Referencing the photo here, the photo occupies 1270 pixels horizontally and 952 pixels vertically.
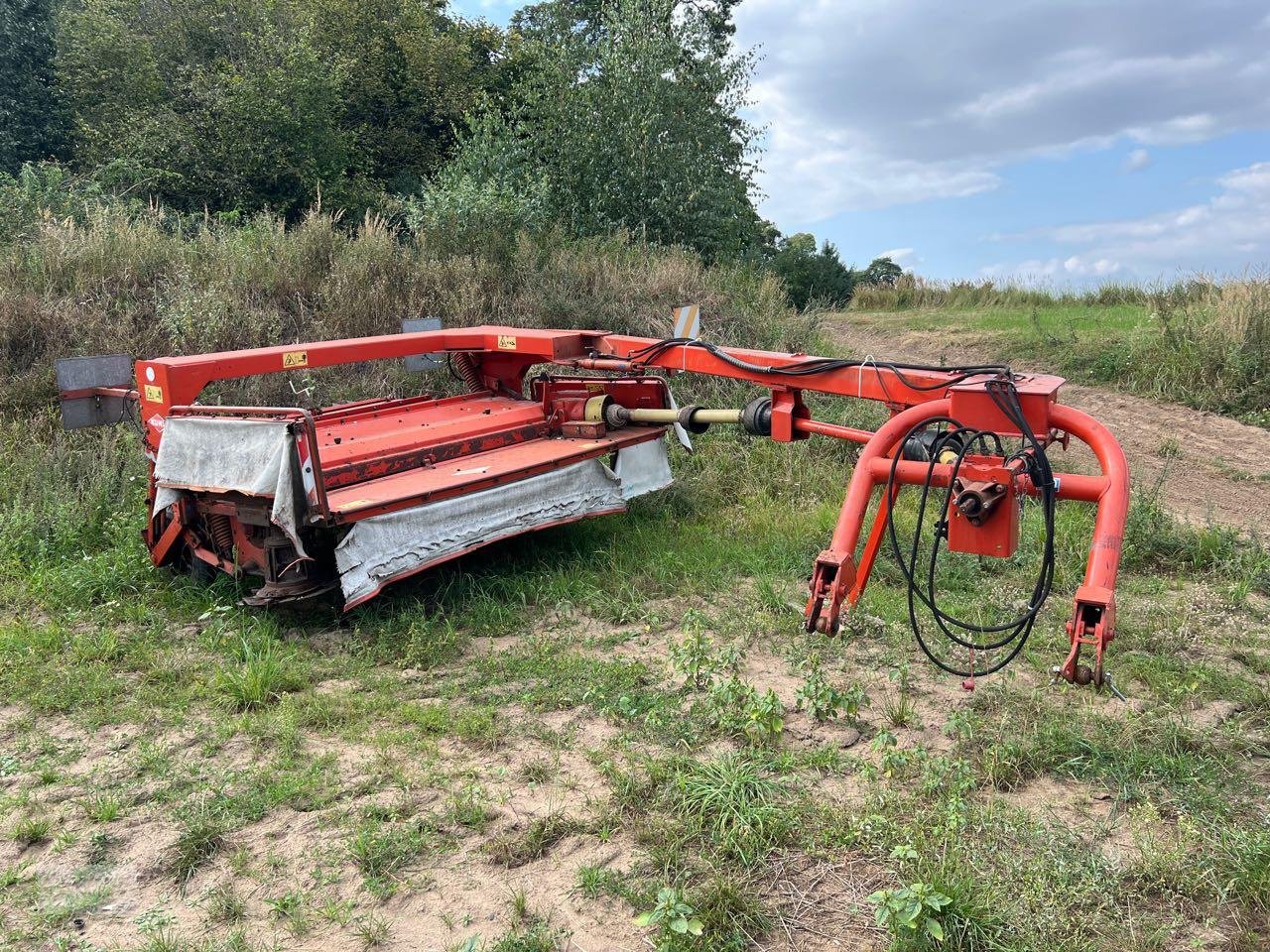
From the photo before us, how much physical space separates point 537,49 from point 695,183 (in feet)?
11.3

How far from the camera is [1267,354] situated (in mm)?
10625

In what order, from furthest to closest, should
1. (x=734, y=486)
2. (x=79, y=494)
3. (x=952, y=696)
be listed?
(x=734, y=486), (x=79, y=494), (x=952, y=696)

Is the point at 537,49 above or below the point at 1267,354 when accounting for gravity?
above

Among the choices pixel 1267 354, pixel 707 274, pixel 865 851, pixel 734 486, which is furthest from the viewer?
pixel 707 274

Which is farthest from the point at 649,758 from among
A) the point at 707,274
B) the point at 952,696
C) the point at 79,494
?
the point at 707,274

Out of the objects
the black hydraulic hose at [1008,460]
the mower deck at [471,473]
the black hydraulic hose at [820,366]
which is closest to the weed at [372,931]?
the black hydraulic hose at [1008,460]

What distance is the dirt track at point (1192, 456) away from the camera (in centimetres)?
776

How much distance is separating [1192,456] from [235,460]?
→ 875cm

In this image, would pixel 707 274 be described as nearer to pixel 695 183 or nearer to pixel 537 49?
pixel 695 183

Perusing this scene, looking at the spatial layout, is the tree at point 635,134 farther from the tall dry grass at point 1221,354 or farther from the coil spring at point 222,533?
the coil spring at point 222,533

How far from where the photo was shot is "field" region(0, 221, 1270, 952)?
112 inches

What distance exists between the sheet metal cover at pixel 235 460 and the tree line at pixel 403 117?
6229 mm

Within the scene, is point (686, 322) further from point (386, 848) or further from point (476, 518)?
point (386, 848)

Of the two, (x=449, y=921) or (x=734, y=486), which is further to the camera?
(x=734, y=486)
